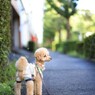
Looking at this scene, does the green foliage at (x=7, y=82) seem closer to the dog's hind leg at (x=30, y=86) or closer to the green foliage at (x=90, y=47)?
the dog's hind leg at (x=30, y=86)

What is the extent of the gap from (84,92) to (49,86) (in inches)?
55.6

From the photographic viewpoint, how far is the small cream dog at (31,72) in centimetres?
721

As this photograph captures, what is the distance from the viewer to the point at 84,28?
64.9 m

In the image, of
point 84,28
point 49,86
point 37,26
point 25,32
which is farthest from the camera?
point 84,28

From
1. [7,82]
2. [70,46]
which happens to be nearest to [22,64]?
[7,82]

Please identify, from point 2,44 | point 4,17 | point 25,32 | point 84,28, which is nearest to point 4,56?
point 2,44

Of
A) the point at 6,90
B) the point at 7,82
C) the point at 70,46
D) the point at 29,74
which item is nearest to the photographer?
the point at 29,74

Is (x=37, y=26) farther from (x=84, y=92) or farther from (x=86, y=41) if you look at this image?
(x=84, y=92)

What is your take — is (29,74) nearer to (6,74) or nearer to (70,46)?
(6,74)

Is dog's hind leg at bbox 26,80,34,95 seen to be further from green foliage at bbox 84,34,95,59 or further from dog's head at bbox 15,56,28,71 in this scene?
green foliage at bbox 84,34,95,59

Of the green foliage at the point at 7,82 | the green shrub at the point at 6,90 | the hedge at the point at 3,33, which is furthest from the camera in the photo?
the hedge at the point at 3,33

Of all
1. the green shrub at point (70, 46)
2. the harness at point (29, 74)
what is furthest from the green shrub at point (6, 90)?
the green shrub at point (70, 46)

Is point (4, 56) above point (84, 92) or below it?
above

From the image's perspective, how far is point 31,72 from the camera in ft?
24.1
